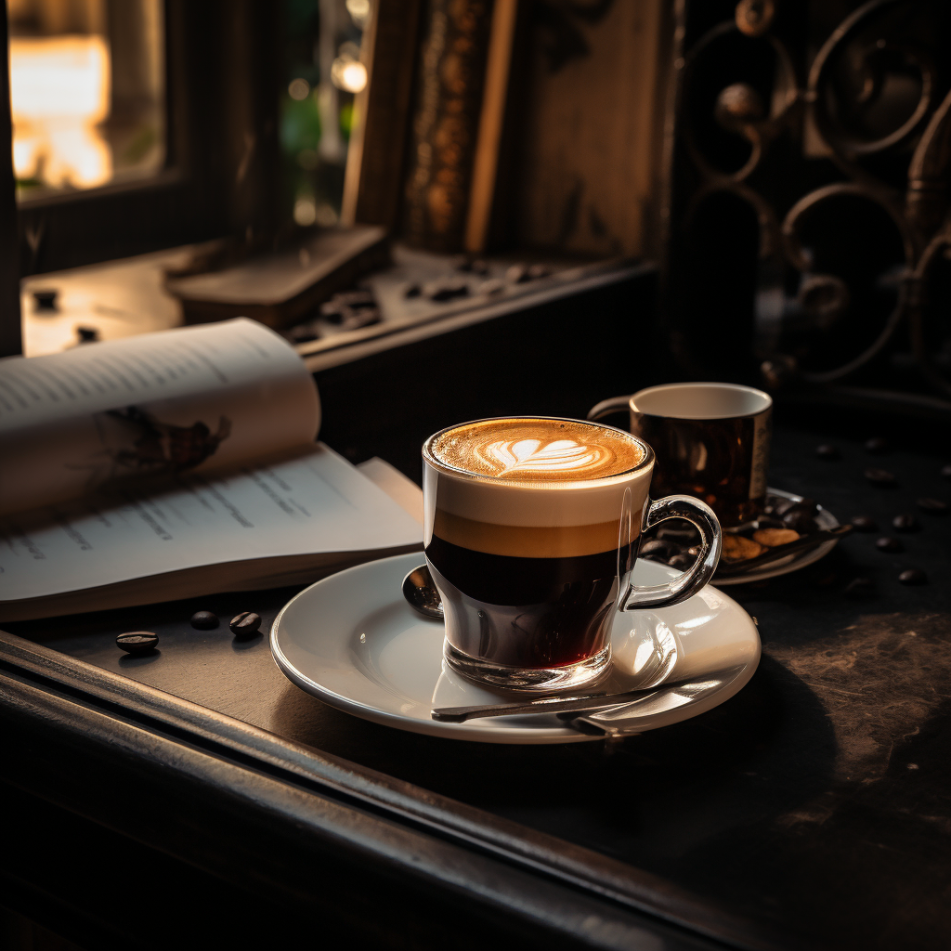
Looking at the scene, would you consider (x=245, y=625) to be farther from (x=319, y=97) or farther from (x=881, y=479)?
(x=319, y=97)

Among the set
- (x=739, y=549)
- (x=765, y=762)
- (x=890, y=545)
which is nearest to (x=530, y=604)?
(x=765, y=762)

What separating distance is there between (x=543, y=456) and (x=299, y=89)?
3.64 feet

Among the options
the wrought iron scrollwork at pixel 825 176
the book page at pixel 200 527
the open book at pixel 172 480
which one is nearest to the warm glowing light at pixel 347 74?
the wrought iron scrollwork at pixel 825 176

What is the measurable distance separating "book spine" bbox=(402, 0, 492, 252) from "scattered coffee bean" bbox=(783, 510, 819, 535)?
0.81 metres

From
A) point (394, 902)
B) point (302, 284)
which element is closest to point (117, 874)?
point (394, 902)

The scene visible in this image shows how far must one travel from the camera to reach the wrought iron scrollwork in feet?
3.19

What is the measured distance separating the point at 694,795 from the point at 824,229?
82cm

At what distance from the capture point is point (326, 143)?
158 centimetres

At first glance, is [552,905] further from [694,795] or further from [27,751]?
[27,751]

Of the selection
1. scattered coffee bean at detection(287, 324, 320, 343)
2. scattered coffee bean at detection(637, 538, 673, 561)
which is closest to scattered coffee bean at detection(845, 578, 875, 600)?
scattered coffee bean at detection(637, 538, 673, 561)

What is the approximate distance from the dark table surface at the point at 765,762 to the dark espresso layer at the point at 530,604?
0.07 m

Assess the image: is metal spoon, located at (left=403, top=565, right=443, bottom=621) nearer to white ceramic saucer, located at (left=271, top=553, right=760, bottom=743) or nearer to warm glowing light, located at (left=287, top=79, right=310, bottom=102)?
white ceramic saucer, located at (left=271, top=553, right=760, bottom=743)

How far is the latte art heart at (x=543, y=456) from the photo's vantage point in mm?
537

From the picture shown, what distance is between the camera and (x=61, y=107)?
1177 mm
